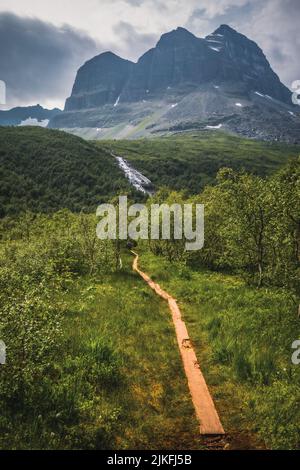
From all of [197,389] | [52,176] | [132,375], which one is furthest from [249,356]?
[52,176]

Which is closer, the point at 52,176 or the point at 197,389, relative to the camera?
the point at 197,389

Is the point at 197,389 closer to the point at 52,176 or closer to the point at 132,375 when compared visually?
the point at 132,375

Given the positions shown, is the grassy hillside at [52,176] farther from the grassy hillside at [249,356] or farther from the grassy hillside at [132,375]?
the grassy hillside at [132,375]

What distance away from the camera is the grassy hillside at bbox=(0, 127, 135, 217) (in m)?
135

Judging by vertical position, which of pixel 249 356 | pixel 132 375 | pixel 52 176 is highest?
pixel 52 176

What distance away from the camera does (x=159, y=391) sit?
1040cm

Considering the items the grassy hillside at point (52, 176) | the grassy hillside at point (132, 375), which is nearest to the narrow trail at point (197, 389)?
the grassy hillside at point (132, 375)

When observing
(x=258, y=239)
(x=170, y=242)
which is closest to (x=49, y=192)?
(x=170, y=242)

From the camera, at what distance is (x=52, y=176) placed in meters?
161

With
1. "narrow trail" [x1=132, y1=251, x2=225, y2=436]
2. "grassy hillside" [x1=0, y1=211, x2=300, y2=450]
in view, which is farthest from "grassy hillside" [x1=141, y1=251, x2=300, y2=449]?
"narrow trail" [x1=132, y1=251, x2=225, y2=436]

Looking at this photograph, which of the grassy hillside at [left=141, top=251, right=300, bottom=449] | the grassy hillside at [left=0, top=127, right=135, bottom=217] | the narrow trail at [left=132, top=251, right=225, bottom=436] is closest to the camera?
the grassy hillside at [left=141, top=251, right=300, bottom=449]

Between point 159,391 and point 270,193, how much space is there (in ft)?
44.5

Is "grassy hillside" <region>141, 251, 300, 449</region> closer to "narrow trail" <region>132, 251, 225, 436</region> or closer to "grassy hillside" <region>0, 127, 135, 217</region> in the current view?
"narrow trail" <region>132, 251, 225, 436</region>
